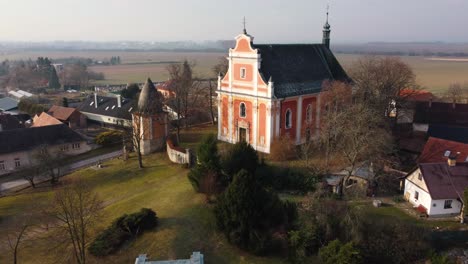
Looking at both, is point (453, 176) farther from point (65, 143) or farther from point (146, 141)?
point (65, 143)

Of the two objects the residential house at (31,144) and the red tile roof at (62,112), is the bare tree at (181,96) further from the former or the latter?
the red tile roof at (62,112)

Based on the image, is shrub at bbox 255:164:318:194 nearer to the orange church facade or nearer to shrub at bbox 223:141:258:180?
shrub at bbox 223:141:258:180

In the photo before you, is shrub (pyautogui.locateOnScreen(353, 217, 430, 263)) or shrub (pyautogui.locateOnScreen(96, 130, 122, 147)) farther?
shrub (pyautogui.locateOnScreen(96, 130, 122, 147))

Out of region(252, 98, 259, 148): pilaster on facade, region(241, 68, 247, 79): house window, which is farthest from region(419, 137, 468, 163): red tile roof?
region(241, 68, 247, 79): house window

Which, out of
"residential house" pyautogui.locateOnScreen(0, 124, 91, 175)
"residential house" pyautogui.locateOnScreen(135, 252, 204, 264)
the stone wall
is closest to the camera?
"residential house" pyautogui.locateOnScreen(135, 252, 204, 264)

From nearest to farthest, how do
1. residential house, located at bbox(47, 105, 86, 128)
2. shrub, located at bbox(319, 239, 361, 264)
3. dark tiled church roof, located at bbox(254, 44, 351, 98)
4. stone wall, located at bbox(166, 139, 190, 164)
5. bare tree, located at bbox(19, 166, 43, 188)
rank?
1. shrub, located at bbox(319, 239, 361, 264)
2. bare tree, located at bbox(19, 166, 43, 188)
3. stone wall, located at bbox(166, 139, 190, 164)
4. dark tiled church roof, located at bbox(254, 44, 351, 98)
5. residential house, located at bbox(47, 105, 86, 128)

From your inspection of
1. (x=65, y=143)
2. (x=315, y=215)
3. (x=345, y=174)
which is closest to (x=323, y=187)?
(x=345, y=174)

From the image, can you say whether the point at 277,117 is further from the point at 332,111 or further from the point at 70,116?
the point at 70,116
